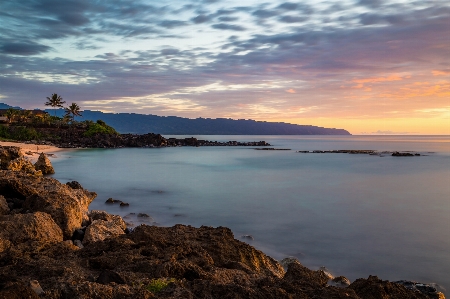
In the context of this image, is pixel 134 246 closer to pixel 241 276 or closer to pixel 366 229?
pixel 241 276

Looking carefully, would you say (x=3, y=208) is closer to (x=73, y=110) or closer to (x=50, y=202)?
(x=50, y=202)

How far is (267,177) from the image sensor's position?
37.4 meters

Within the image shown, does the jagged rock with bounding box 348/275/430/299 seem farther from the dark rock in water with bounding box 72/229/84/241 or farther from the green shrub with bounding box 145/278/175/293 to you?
the dark rock in water with bounding box 72/229/84/241

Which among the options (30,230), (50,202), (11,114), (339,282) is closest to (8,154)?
(50,202)

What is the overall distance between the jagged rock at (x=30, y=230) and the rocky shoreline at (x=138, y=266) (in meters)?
0.02

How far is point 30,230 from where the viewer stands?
26.8 ft

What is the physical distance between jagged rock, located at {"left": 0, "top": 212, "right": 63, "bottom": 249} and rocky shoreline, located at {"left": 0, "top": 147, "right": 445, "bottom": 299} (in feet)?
0.06

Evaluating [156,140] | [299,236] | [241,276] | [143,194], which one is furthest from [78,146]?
[241,276]

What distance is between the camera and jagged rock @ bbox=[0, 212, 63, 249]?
25.5ft

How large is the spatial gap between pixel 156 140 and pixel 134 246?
92.6 meters

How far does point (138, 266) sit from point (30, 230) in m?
3.43

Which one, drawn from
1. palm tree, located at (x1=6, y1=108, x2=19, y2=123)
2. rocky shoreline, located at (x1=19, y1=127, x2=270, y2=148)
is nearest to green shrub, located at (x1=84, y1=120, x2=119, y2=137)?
rocky shoreline, located at (x1=19, y1=127, x2=270, y2=148)

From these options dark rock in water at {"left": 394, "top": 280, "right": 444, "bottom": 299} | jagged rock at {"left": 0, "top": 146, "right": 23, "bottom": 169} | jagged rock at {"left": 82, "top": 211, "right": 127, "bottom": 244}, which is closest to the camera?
dark rock in water at {"left": 394, "top": 280, "right": 444, "bottom": 299}

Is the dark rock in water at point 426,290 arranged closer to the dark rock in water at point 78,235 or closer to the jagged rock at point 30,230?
the jagged rock at point 30,230
